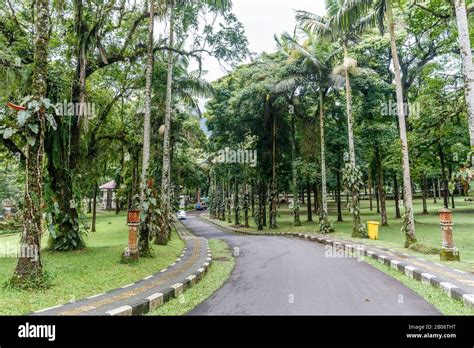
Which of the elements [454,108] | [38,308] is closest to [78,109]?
[38,308]

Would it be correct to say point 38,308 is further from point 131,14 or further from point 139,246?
point 131,14

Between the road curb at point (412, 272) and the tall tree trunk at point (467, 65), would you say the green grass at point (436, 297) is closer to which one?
the road curb at point (412, 272)

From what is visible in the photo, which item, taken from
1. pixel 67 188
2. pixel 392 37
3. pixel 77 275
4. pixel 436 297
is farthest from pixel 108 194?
pixel 436 297

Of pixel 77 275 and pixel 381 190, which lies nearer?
pixel 77 275

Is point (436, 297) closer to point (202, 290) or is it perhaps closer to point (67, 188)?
point (202, 290)

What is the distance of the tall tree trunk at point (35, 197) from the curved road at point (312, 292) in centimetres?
320

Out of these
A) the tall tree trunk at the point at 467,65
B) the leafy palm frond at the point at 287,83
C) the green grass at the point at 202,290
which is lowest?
the green grass at the point at 202,290

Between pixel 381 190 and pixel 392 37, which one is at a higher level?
pixel 392 37

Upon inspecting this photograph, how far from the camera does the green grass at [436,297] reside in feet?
16.5

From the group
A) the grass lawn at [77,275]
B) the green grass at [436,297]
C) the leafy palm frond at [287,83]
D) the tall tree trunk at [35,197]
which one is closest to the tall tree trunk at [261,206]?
the leafy palm frond at [287,83]

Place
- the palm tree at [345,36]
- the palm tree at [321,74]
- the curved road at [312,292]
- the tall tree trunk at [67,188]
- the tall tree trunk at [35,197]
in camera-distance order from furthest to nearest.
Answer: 1. the palm tree at [321,74]
2. the palm tree at [345,36]
3. the tall tree trunk at [67,188]
4. the tall tree trunk at [35,197]
5. the curved road at [312,292]

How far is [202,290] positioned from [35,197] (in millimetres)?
3688

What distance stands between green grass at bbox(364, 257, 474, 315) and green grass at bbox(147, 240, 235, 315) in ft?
12.7

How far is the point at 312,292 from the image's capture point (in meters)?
6.17
